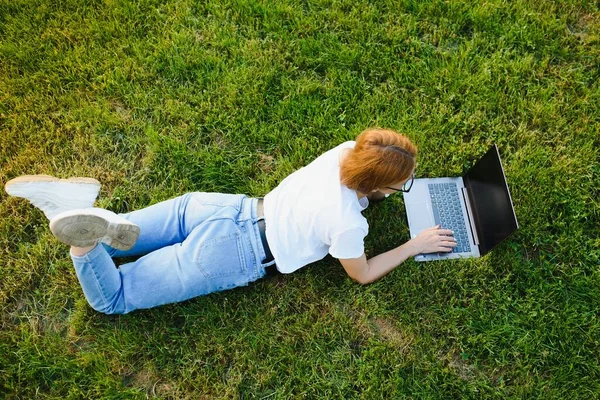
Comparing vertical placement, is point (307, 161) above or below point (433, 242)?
above

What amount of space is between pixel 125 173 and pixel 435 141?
8.73 feet

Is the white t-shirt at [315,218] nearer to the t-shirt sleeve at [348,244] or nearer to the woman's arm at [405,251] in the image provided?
the t-shirt sleeve at [348,244]

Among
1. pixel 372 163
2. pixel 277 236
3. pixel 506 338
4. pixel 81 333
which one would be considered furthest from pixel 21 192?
pixel 506 338

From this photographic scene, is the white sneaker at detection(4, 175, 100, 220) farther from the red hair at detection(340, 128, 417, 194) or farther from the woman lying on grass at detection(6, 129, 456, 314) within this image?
the red hair at detection(340, 128, 417, 194)

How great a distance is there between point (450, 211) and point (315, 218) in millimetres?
1372

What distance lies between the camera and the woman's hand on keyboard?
3684mm

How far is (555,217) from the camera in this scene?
3998mm

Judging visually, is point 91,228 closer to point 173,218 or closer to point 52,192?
point 52,192

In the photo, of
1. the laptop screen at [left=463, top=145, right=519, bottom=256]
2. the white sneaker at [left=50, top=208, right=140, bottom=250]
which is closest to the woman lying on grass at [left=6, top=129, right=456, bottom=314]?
the white sneaker at [left=50, top=208, right=140, bottom=250]

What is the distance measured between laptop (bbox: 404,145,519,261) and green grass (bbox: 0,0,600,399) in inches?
4.7

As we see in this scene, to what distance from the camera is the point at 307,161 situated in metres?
4.22

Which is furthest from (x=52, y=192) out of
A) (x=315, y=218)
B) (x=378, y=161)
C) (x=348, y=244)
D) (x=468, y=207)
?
(x=468, y=207)

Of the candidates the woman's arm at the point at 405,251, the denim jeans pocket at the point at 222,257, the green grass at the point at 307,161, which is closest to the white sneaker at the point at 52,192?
the green grass at the point at 307,161

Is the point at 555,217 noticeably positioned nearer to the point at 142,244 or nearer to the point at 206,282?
the point at 206,282
